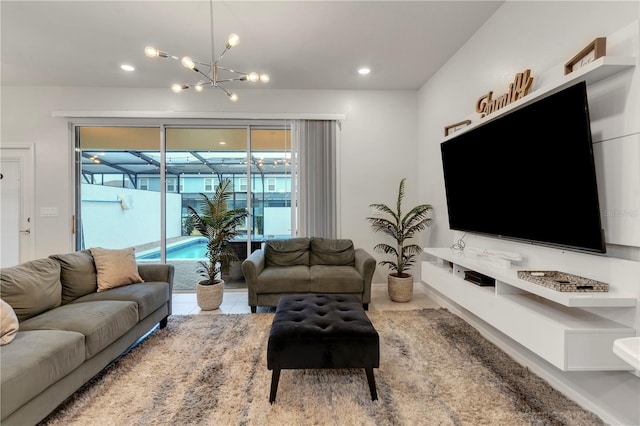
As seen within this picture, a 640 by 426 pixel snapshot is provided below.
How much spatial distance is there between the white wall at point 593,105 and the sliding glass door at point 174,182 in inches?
106

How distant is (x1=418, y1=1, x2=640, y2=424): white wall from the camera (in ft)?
4.73

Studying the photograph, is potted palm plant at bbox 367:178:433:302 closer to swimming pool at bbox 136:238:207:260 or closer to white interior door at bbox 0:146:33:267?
swimming pool at bbox 136:238:207:260

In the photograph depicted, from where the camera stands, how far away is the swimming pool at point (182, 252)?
4141 mm

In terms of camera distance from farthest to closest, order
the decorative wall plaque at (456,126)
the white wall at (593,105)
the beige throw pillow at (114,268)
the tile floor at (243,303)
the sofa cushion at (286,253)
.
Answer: the sofa cushion at (286,253) → the tile floor at (243,303) → the decorative wall plaque at (456,126) → the beige throw pillow at (114,268) → the white wall at (593,105)

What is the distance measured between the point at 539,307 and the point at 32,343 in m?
3.02

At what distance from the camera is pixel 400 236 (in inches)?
148

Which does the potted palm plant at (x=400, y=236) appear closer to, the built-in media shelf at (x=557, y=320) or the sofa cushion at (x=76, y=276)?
the built-in media shelf at (x=557, y=320)

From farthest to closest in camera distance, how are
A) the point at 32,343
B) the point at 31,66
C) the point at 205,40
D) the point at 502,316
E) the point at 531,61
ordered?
the point at 31,66, the point at 205,40, the point at 531,61, the point at 502,316, the point at 32,343

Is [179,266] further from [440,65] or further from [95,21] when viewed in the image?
[440,65]

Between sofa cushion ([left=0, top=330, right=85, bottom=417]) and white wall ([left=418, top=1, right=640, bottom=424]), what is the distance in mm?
3050

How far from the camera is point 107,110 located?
13.1ft

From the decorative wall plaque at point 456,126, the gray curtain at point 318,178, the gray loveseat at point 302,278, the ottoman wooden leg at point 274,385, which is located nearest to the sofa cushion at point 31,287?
the gray loveseat at point 302,278

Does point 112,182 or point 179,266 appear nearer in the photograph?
point 112,182

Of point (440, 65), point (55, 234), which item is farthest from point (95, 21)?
point (440, 65)
